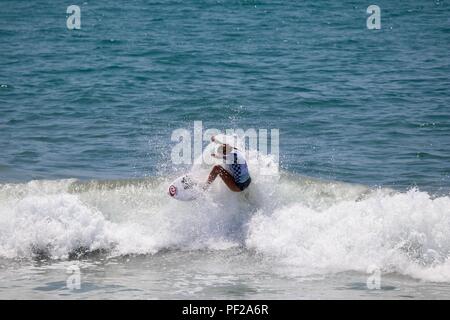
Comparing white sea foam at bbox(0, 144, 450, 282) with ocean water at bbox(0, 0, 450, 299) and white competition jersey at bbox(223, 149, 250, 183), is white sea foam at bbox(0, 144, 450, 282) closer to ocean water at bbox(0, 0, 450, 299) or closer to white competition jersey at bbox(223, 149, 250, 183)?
ocean water at bbox(0, 0, 450, 299)

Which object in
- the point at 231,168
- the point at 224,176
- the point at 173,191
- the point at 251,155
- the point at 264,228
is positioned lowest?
the point at 264,228

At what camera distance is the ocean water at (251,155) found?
449 inches

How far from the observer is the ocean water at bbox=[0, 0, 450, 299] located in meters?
11.4

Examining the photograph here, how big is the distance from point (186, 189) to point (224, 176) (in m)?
0.64

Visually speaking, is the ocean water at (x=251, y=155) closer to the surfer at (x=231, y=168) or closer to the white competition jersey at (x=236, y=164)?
the surfer at (x=231, y=168)

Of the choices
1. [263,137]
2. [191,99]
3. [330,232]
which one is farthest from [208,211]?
[191,99]

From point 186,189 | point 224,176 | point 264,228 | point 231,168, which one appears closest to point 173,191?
point 186,189

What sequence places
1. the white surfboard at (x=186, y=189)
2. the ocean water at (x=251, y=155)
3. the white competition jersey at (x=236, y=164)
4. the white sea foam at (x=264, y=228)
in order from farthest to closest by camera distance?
the white surfboard at (x=186, y=189) < the white competition jersey at (x=236, y=164) < the white sea foam at (x=264, y=228) < the ocean water at (x=251, y=155)

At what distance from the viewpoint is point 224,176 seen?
12625 millimetres

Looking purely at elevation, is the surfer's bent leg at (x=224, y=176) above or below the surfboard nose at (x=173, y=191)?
above

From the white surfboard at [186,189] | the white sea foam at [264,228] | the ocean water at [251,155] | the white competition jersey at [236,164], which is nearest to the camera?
the ocean water at [251,155]

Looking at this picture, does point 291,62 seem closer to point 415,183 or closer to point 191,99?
point 191,99

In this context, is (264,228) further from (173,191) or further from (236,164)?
(173,191)

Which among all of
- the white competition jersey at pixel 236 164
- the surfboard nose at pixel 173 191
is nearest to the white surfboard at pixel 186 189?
the surfboard nose at pixel 173 191
